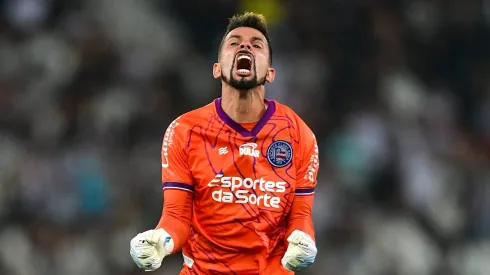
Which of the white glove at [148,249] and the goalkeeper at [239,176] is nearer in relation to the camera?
the white glove at [148,249]

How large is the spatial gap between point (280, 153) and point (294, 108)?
13.1 feet

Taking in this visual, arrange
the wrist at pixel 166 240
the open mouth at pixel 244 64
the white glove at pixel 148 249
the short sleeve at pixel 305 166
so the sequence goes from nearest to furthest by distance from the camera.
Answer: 1. the white glove at pixel 148 249
2. the wrist at pixel 166 240
3. the open mouth at pixel 244 64
4. the short sleeve at pixel 305 166

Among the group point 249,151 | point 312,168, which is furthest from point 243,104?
point 312,168

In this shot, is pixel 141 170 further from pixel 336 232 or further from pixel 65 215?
pixel 336 232

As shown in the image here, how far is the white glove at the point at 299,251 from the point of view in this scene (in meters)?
4.47

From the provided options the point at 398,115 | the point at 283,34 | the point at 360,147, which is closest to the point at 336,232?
the point at 360,147

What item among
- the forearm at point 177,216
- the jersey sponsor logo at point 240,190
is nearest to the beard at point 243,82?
the jersey sponsor logo at point 240,190

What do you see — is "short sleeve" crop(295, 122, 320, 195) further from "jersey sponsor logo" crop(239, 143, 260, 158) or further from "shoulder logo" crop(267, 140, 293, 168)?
"jersey sponsor logo" crop(239, 143, 260, 158)

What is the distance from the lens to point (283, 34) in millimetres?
9219

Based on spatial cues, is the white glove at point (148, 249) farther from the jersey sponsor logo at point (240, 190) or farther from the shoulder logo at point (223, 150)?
the shoulder logo at point (223, 150)

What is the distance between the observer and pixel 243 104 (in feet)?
15.9

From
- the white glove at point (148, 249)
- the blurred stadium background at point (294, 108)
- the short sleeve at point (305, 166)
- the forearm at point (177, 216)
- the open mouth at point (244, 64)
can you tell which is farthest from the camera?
the blurred stadium background at point (294, 108)

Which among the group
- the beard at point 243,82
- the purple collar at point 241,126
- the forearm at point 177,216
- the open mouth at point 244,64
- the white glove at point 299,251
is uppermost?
the open mouth at point 244,64

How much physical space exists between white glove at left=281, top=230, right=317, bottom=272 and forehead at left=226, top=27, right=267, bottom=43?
1.10 m
